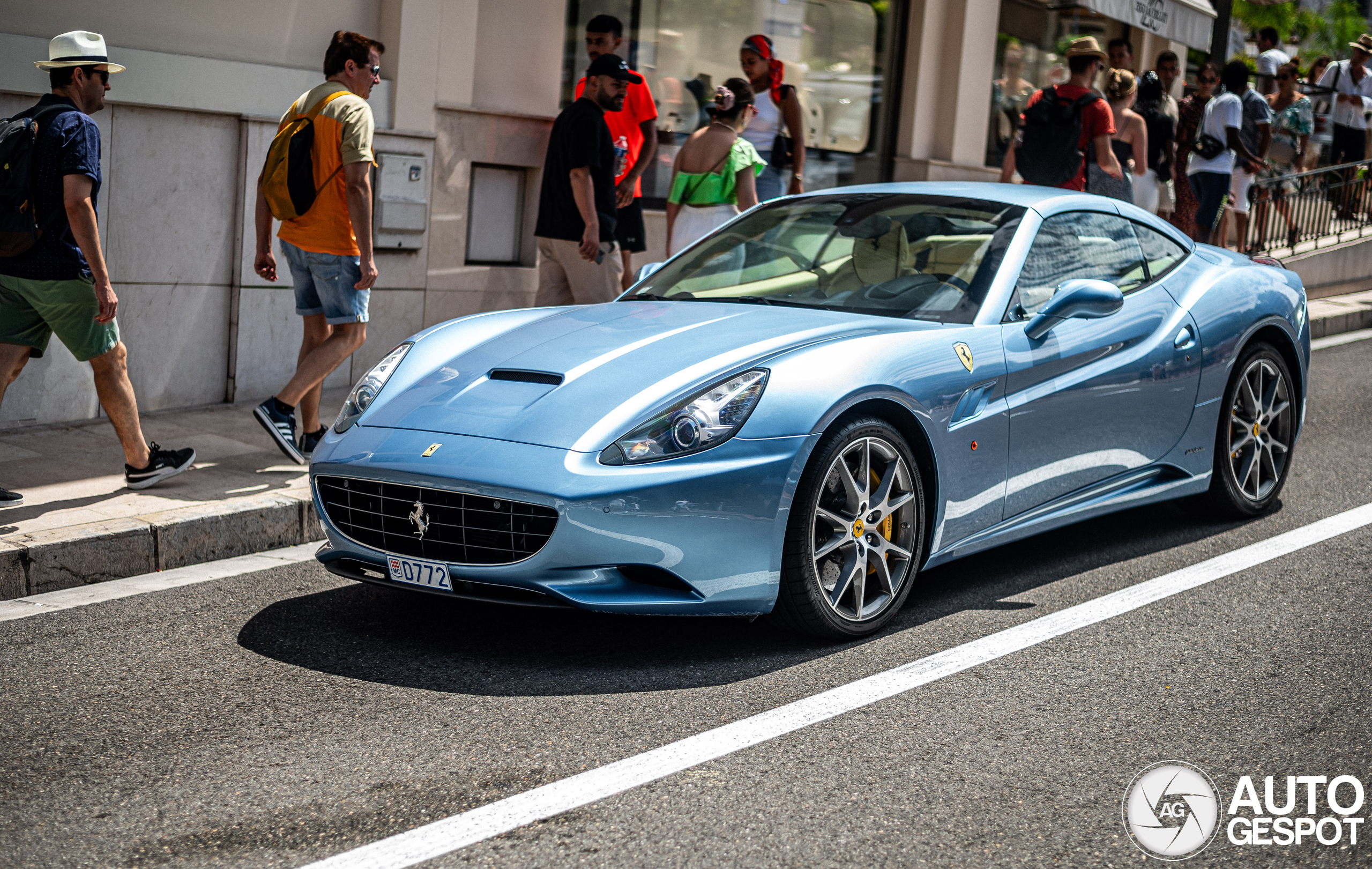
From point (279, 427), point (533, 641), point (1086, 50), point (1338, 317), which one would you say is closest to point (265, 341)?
point (279, 427)

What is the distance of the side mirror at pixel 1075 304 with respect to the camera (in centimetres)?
494

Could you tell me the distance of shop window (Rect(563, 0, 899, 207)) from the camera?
1068 cm

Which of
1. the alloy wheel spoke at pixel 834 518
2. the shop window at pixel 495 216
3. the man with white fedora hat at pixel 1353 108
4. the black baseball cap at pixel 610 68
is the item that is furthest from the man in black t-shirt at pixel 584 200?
the man with white fedora hat at pixel 1353 108

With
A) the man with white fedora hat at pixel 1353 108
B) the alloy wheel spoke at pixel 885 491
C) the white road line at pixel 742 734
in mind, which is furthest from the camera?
the man with white fedora hat at pixel 1353 108

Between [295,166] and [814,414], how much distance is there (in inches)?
128

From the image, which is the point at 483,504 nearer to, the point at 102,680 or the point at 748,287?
the point at 102,680

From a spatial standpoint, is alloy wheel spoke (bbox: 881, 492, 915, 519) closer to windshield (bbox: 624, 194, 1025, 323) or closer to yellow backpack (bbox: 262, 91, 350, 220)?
windshield (bbox: 624, 194, 1025, 323)

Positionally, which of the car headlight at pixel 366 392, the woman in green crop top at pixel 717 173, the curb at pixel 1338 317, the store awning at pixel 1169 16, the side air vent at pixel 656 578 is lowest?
the side air vent at pixel 656 578

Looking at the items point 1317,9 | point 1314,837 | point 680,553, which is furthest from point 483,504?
point 1317,9

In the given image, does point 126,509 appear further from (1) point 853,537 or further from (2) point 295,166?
(1) point 853,537

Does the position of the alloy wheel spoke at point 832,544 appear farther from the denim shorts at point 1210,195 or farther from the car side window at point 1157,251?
the denim shorts at point 1210,195

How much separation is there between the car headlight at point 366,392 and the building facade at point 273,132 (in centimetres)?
304

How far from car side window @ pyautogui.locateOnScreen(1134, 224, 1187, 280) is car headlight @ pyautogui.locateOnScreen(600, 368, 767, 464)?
237cm

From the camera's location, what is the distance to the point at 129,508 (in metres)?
5.45
